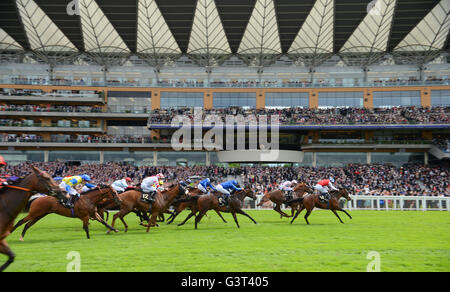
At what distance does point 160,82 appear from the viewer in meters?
56.9

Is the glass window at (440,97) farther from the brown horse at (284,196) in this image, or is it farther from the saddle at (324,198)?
the saddle at (324,198)

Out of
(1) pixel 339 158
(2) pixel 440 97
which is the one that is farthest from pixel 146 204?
(2) pixel 440 97

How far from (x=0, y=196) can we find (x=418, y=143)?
5231 cm

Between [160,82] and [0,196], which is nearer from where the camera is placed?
[0,196]

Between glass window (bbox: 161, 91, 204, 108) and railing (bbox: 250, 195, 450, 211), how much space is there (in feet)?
92.7

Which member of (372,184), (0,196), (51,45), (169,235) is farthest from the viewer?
(51,45)

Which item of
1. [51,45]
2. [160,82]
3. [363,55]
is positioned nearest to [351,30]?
[363,55]

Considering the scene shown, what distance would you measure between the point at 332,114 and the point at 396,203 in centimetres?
2435

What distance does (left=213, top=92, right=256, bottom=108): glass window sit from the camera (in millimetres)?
55906

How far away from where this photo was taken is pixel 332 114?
52.5 meters

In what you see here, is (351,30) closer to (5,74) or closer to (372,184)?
(372,184)

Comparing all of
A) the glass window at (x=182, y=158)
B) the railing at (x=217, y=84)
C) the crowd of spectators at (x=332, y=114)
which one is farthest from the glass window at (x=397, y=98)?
the glass window at (x=182, y=158)

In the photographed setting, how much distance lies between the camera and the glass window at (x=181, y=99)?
55969mm

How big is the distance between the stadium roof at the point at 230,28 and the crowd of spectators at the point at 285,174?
16.8 m
